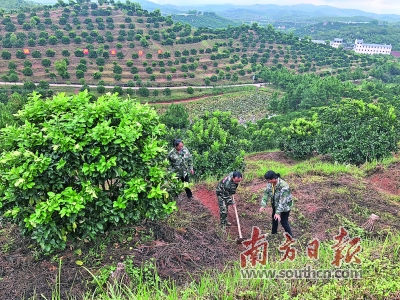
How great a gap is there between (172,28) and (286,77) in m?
25.4

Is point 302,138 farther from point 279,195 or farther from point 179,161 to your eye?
point 279,195

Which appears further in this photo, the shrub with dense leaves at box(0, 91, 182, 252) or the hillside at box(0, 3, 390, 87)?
the hillside at box(0, 3, 390, 87)

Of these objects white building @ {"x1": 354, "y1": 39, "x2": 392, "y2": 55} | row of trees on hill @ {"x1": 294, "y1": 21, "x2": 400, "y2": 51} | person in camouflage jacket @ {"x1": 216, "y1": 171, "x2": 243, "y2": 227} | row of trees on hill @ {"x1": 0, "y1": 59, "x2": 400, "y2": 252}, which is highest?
row of trees on hill @ {"x1": 294, "y1": 21, "x2": 400, "y2": 51}

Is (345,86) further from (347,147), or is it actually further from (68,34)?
(68,34)

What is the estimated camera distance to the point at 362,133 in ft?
34.0

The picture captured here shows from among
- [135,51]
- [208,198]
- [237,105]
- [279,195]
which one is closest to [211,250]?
[279,195]

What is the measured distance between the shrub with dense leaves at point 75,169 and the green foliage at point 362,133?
862 centimetres

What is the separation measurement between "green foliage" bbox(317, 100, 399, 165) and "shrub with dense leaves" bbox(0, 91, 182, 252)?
862 centimetres

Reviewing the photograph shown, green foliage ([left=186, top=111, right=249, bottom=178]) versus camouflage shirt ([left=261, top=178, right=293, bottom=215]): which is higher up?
camouflage shirt ([left=261, top=178, right=293, bottom=215])

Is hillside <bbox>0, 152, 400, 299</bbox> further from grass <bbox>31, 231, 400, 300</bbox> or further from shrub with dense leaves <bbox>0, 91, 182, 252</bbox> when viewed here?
shrub with dense leaves <bbox>0, 91, 182, 252</bbox>

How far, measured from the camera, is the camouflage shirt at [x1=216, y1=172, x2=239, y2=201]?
5.43m

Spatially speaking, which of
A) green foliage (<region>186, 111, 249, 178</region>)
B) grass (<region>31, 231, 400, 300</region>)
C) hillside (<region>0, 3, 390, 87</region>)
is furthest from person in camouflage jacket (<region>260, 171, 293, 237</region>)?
hillside (<region>0, 3, 390, 87</region>)

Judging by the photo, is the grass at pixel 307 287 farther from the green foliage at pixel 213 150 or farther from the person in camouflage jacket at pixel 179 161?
the green foliage at pixel 213 150

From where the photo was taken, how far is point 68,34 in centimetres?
4809
